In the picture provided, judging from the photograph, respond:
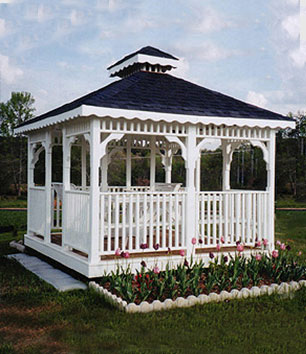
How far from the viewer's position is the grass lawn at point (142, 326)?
431 centimetres

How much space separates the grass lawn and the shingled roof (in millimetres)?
2715

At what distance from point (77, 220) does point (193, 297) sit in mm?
2277

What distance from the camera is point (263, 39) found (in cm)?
1942

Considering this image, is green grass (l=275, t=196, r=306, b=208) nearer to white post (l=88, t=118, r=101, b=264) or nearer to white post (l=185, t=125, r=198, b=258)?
white post (l=185, t=125, r=198, b=258)

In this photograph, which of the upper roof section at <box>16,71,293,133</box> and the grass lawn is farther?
the upper roof section at <box>16,71,293,133</box>

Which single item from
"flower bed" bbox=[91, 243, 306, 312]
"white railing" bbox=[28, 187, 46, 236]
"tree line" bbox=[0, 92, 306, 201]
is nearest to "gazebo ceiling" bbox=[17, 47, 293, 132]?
"white railing" bbox=[28, 187, 46, 236]

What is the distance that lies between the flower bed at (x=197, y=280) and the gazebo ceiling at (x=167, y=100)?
7.26 ft

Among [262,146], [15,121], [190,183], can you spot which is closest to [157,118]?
[190,183]

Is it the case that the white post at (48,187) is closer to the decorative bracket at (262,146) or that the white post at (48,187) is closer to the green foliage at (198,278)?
the green foliage at (198,278)

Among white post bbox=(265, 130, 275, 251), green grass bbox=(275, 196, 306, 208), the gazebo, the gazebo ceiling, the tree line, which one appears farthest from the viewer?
the tree line

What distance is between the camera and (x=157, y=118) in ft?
21.2

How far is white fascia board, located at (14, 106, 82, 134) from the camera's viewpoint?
20.3 feet

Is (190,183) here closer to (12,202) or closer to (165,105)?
(165,105)

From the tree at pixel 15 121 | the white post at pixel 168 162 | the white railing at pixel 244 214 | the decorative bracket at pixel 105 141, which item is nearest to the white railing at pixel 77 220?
the decorative bracket at pixel 105 141
